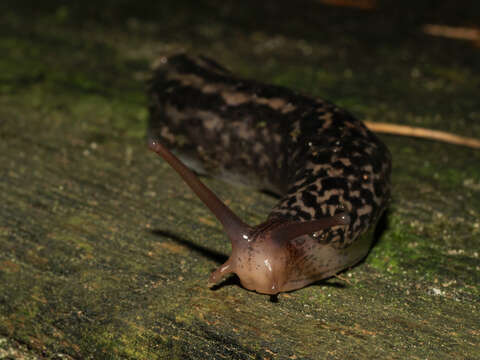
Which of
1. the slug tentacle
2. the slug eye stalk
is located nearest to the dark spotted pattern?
the slug eye stalk

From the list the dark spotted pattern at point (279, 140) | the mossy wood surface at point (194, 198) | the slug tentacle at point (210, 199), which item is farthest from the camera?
the dark spotted pattern at point (279, 140)

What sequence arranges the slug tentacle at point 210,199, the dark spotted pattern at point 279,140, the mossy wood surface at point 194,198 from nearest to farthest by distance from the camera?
the mossy wood surface at point 194,198, the slug tentacle at point 210,199, the dark spotted pattern at point 279,140

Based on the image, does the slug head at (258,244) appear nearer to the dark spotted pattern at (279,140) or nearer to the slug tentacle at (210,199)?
the slug tentacle at (210,199)

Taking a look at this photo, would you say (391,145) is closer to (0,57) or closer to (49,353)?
(49,353)

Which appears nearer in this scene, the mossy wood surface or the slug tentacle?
the mossy wood surface

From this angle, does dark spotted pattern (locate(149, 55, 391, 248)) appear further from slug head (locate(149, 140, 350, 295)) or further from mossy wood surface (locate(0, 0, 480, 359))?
mossy wood surface (locate(0, 0, 480, 359))

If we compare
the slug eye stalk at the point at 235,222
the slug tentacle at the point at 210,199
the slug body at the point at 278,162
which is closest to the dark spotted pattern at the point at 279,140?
the slug body at the point at 278,162

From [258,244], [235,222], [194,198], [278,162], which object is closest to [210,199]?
[235,222]

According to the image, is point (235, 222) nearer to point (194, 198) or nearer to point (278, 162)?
point (194, 198)
